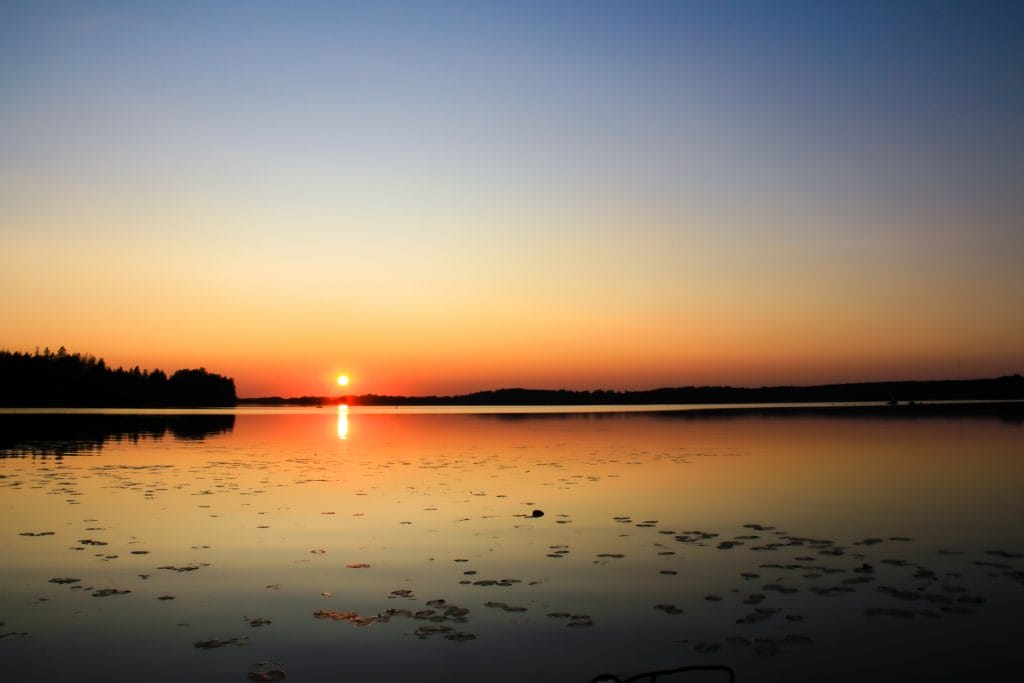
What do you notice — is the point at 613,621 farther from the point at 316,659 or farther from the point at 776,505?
the point at 776,505

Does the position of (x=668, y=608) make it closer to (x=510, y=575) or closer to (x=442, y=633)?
(x=510, y=575)

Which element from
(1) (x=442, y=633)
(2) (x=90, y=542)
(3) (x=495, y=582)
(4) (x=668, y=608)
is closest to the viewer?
(1) (x=442, y=633)

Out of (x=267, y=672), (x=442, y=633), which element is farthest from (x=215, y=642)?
(x=442, y=633)

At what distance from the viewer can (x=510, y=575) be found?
44.7 ft

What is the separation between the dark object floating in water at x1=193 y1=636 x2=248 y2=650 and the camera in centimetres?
978

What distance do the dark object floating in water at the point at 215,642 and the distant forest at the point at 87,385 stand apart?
162276mm

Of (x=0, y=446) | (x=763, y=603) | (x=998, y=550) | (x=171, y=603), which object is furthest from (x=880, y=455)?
(x=0, y=446)

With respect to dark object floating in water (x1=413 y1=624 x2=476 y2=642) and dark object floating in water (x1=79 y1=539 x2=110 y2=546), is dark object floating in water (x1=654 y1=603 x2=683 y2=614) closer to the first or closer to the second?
dark object floating in water (x1=413 y1=624 x2=476 y2=642)

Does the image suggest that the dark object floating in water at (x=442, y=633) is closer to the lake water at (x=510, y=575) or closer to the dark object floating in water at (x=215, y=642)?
the lake water at (x=510, y=575)

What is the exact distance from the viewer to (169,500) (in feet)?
73.8

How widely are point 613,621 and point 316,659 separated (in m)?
4.11

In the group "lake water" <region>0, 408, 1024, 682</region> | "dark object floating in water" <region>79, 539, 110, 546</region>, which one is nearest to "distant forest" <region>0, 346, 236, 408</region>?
"lake water" <region>0, 408, 1024, 682</region>

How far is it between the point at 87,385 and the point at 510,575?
171 meters

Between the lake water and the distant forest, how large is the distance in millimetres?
140146
